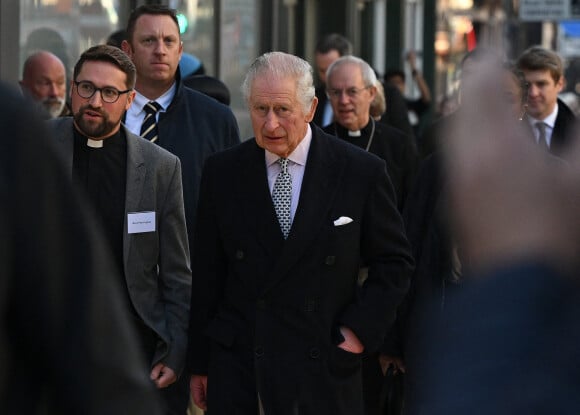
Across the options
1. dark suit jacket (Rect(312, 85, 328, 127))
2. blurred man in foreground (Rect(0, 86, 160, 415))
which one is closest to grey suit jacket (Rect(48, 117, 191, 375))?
blurred man in foreground (Rect(0, 86, 160, 415))

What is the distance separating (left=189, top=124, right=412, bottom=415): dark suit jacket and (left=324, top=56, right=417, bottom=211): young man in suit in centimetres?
272

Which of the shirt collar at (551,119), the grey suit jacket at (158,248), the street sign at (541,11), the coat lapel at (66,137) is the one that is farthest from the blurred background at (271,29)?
the coat lapel at (66,137)

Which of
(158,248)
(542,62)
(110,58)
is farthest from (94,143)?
(542,62)

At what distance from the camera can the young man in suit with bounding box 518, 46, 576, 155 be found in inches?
340

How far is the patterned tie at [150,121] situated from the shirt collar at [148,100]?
3 cm

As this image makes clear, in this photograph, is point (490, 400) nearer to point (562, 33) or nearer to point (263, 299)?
point (263, 299)

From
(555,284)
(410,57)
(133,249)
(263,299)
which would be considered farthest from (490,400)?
(410,57)

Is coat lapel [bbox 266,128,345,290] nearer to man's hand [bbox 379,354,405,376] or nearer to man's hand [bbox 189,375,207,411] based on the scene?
man's hand [bbox 189,375,207,411]

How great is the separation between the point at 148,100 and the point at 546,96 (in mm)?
2668

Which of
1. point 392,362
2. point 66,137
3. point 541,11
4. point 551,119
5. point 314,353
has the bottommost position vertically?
point 392,362

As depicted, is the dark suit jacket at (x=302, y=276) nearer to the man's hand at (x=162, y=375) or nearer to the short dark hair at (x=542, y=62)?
the man's hand at (x=162, y=375)

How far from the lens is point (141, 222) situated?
19.8 ft

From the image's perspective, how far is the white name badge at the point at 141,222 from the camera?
602 centimetres

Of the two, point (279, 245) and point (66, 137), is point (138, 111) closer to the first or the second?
point (66, 137)
